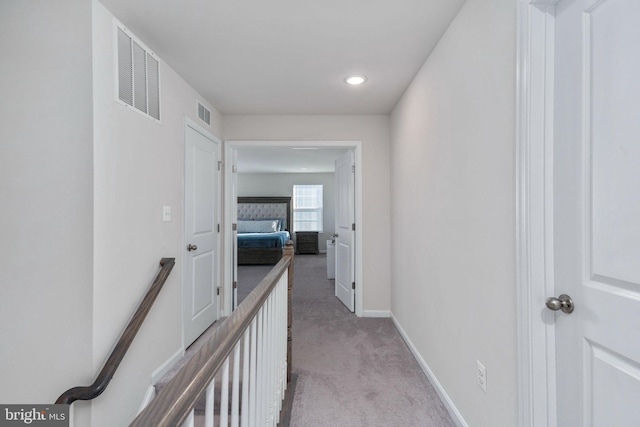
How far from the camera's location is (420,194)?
2.28 metres

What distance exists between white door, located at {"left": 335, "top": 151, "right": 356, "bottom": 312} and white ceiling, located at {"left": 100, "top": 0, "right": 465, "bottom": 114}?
1.06m

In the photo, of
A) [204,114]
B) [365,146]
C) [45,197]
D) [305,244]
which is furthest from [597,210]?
[305,244]

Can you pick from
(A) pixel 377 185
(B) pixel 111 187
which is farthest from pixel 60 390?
(A) pixel 377 185

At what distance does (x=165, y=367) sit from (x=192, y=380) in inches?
79.8

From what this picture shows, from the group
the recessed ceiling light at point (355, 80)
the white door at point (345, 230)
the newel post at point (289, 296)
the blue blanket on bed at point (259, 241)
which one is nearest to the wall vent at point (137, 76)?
the newel post at point (289, 296)

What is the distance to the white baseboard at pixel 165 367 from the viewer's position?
6.66 ft

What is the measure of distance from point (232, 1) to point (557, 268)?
199 cm

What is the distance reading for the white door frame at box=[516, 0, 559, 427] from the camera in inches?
40.3

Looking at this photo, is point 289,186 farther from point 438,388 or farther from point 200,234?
point 438,388

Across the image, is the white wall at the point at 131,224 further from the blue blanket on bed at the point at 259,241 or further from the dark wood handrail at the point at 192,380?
the blue blanket on bed at the point at 259,241

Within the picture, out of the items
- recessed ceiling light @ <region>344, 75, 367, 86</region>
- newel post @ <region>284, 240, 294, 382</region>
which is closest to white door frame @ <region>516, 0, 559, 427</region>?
newel post @ <region>284, 240, 294, 382</region>

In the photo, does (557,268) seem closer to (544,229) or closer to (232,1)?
(544,229)

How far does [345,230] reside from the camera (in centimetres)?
363

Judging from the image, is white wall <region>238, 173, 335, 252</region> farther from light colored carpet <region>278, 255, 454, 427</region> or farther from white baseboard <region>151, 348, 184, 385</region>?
white baseboard <region>151, 348, 184, 385</region>
